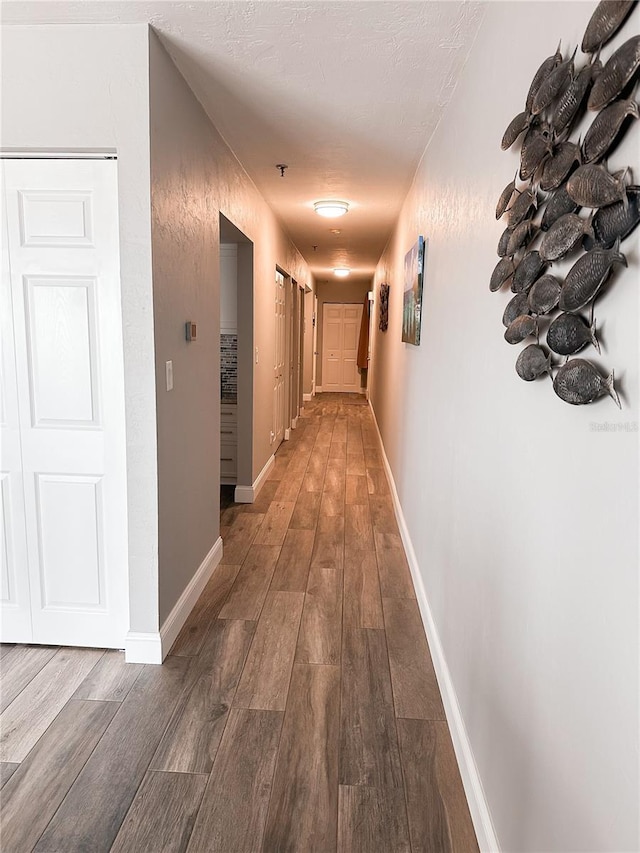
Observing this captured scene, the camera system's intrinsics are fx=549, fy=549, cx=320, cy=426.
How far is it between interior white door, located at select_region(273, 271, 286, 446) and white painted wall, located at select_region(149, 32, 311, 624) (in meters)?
2.19

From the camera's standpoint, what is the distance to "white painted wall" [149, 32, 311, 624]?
6.94 feet

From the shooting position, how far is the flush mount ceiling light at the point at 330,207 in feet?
13.9

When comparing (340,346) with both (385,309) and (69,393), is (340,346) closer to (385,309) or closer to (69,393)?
(385,309)

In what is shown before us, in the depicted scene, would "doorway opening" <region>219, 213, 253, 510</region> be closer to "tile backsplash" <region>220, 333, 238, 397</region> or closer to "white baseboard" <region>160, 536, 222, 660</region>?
"tile backsplash" <region>220, 333, 238, 397</region>

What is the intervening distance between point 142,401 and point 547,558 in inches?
61.8

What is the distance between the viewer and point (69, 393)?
221 cm

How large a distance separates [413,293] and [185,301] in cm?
152

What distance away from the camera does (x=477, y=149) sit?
72.9 inches

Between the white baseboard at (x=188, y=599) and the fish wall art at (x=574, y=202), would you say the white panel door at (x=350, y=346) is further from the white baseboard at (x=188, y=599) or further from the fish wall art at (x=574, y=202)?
the fish wall art at (x=574, y=202)

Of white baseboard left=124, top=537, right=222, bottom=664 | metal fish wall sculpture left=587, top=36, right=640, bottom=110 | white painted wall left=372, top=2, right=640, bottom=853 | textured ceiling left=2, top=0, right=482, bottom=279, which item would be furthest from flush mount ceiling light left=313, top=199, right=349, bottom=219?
metal fish wall sculpture left=587, top=36, right=640, bottom=110

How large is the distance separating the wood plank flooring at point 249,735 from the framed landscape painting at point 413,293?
4.93ft

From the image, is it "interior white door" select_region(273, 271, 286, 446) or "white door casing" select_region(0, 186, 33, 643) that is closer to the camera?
"white door casing" select_region(0, 186, 33, 643)

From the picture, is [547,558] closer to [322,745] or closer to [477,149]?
[322,745]

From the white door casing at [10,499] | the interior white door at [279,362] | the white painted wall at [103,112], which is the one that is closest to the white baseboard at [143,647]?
the white door casing at [10,499]
